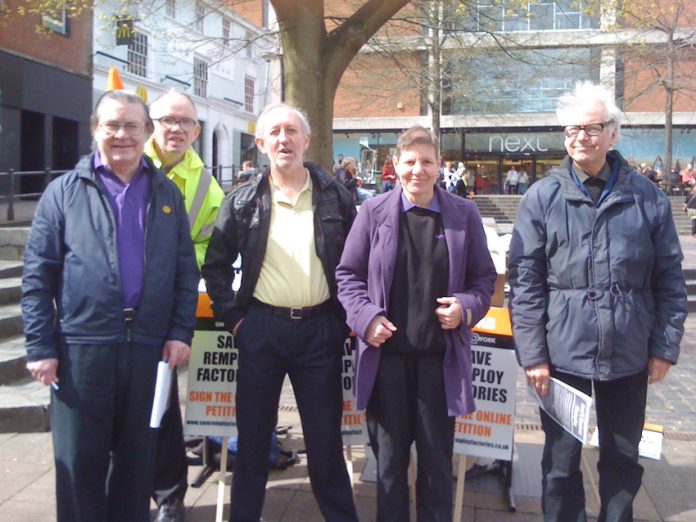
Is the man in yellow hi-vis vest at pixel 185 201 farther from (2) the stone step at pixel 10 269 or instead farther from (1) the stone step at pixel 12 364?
(2) the stone step at pixel 10 269

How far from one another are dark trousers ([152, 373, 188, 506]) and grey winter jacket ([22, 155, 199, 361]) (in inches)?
32.6

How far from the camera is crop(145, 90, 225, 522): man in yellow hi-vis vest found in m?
3.61

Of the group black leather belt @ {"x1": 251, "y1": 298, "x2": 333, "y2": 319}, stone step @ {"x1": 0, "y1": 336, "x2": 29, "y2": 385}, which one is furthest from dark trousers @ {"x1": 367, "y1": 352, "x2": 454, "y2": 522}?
stone step @ {"x1": 0, "y1": 336, "x2": 29, "y2": 385}

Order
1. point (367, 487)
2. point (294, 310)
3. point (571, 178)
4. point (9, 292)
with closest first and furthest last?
point (571, 178), point (294, 310), point (367, 487), point (9, 292)

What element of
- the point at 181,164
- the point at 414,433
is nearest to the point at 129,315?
the point at 181,164

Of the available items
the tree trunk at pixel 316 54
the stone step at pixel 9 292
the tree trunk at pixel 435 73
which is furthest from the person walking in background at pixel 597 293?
the tree trunk at pixel 435 73

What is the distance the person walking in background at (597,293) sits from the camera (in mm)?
3020

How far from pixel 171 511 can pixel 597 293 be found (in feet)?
7.57

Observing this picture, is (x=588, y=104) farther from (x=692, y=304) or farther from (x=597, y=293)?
(x=692, y=304)

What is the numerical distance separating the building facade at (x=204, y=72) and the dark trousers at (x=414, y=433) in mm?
18413

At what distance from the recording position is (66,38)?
898 inches

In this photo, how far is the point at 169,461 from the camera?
368 cm

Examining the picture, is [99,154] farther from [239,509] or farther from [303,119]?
[239,509]

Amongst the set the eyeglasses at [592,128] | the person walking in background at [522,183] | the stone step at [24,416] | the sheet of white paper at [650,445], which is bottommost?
the stone step at [24,416]
